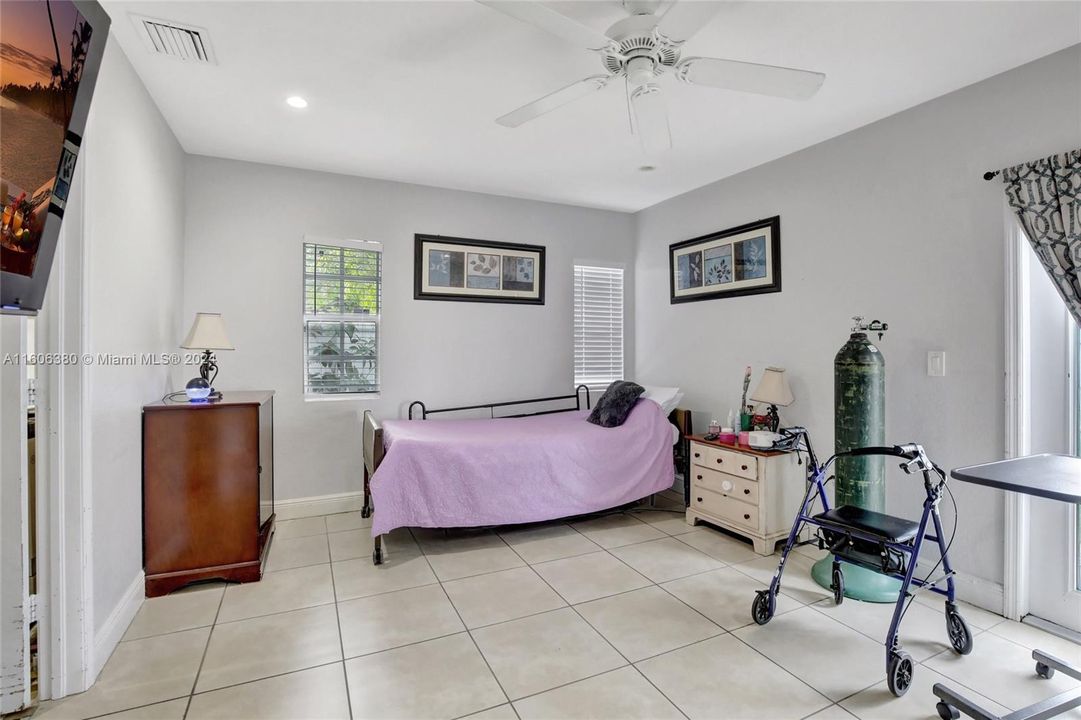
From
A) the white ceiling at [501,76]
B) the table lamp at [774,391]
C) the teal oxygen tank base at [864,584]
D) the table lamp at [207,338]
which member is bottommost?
the teal oxygen tank base at [864,584]

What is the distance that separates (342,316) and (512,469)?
1803 millimetres

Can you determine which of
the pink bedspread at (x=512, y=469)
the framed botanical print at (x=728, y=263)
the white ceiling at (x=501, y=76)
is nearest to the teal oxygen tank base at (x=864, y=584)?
the pink bedspread at (x=512, y=469)

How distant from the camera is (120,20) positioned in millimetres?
2070

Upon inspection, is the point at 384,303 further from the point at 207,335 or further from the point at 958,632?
the point at 958,632

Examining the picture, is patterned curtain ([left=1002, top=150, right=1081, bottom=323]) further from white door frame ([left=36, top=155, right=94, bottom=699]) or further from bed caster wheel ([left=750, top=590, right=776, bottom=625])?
white door frame ([left=36, top=155, right=94, bottom=699])

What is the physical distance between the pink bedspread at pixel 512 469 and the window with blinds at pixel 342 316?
0.56 m

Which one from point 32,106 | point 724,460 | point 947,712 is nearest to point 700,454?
point 724,460

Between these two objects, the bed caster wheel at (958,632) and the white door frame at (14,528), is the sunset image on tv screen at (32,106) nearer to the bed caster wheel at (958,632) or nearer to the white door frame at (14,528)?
the white door frame at (14,528)

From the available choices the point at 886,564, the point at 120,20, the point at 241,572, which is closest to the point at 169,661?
the point at 241,572

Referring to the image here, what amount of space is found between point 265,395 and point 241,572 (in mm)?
1005

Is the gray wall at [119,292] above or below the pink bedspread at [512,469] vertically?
above

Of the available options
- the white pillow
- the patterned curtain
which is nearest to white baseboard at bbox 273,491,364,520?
the white pillow

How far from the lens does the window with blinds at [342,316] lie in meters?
3.84

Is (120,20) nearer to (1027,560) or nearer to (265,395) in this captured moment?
(265,395)
